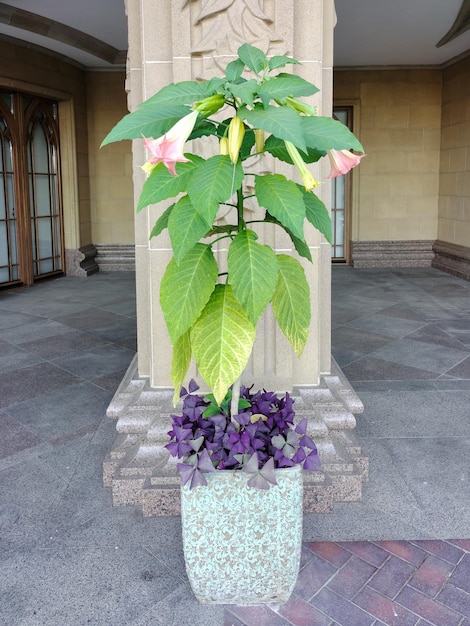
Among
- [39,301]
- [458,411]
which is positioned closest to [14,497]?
[458,411]

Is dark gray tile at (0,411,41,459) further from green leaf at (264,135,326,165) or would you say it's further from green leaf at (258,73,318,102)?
green leaf at (258,73,318,102)

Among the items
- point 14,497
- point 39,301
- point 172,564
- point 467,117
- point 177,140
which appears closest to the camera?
point 177,140

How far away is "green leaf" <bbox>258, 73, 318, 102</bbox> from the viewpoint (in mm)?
1350

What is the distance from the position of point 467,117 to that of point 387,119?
1196mm

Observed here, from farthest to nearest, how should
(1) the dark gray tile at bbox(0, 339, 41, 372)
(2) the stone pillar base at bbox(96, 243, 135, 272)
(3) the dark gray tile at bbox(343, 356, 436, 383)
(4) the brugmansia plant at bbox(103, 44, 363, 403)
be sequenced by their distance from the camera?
(2) the stone pillar base at bbox(96, 243, 135, 272) → (1) the dark gray tile at bbox(0, 339, 41, 372) → (3) the dark gray tile at bbox(343, 356, 436, 383) → (4) the brugmansia plant at bbox(103, 44, 363, 403)

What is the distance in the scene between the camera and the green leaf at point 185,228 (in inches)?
55.4

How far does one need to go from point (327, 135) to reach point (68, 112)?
735 cm

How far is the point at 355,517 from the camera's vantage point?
2242 mm

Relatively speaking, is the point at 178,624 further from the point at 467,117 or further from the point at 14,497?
the point at 467,117

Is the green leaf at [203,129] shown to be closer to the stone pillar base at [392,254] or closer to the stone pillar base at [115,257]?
the stone pillar base at [115,257]

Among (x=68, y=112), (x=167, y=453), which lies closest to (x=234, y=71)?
(x=167, y=453)

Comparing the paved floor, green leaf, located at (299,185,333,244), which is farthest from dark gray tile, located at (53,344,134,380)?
green leaf, located at (299,185,333,244)

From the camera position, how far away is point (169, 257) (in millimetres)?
2596

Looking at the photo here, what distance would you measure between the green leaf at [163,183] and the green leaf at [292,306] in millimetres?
385
